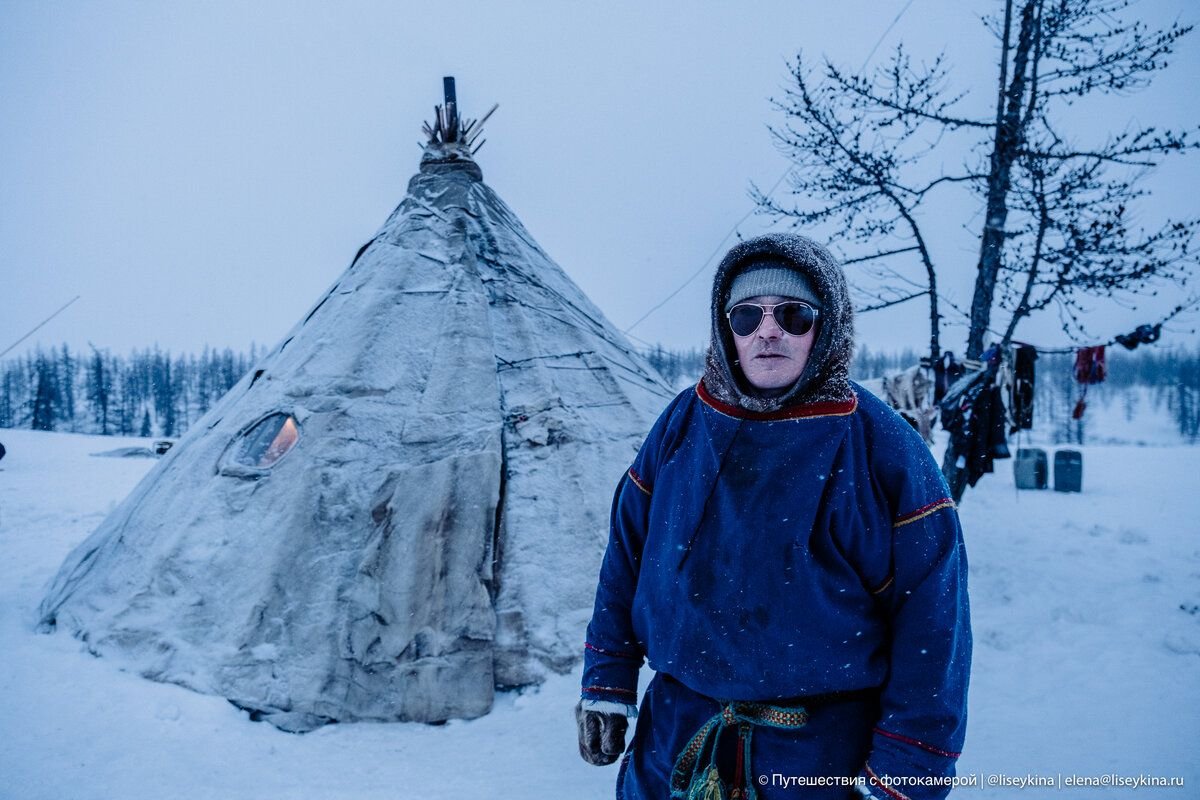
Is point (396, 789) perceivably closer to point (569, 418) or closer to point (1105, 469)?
point (569, 418)

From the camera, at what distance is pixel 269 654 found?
3.49 metres

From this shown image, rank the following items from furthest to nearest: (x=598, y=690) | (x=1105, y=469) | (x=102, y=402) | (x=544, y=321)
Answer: (x=102, y=402)
(x=1105, y=469)
(x=544, y=321)
(x=598, y=690)

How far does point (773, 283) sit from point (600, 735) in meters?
1.33

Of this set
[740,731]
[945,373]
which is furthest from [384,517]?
[945,373]

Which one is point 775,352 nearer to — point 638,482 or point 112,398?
point 638,482

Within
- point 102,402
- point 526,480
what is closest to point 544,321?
point 526,480

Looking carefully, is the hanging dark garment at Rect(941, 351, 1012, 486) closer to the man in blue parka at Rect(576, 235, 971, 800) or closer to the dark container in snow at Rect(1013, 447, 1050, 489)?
the man in blue parka at Rect(576, 235, 971, 800)

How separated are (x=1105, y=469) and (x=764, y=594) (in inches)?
861

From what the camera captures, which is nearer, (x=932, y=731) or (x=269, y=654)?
(x=932, y=731)

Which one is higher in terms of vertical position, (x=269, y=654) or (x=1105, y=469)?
(x=269, y=654)

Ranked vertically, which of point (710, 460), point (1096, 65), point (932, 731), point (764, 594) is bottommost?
point (932, 731)

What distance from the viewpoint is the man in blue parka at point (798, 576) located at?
135 centimetres

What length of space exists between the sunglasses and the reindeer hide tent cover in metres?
2.72

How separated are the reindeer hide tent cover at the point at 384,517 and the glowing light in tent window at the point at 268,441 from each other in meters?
0.01
